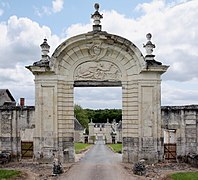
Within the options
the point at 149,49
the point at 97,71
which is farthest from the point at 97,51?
the point at 149,49

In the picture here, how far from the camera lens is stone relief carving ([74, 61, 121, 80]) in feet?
64.3

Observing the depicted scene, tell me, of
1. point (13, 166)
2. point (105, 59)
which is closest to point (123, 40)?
point (105, 59)

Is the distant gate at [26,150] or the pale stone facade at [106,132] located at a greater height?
the distant gate at [26,150]

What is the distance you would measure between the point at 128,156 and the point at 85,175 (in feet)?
15.7

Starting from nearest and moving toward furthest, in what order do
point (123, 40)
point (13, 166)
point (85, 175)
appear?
point (85, 175)
point (13, 166)
point (123, 40)

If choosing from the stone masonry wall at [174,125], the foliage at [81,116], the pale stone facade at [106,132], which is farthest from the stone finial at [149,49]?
the foliage at [81,116]

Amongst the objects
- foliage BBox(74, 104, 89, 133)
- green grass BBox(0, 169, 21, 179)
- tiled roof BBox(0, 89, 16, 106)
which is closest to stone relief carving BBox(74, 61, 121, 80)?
green grass BBox(0, 169, 21, 179)

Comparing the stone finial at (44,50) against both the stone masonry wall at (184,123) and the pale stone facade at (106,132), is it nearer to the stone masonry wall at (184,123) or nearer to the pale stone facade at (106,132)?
the stone masonry wall at (184,123)

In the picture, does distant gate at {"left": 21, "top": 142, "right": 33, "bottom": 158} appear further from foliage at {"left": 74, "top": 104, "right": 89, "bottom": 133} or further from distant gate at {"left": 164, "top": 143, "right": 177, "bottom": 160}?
foliage at {"left": 74, "top": 104, "right": 89, "bottom": 133}

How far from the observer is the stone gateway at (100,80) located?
62.4ft

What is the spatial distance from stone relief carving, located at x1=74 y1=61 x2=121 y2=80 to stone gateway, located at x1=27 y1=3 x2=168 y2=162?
0.12 meters

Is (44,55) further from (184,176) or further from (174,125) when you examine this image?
(184,176)

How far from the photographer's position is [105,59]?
19672 mm

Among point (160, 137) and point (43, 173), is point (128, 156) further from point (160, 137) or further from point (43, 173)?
point (43, 173)
